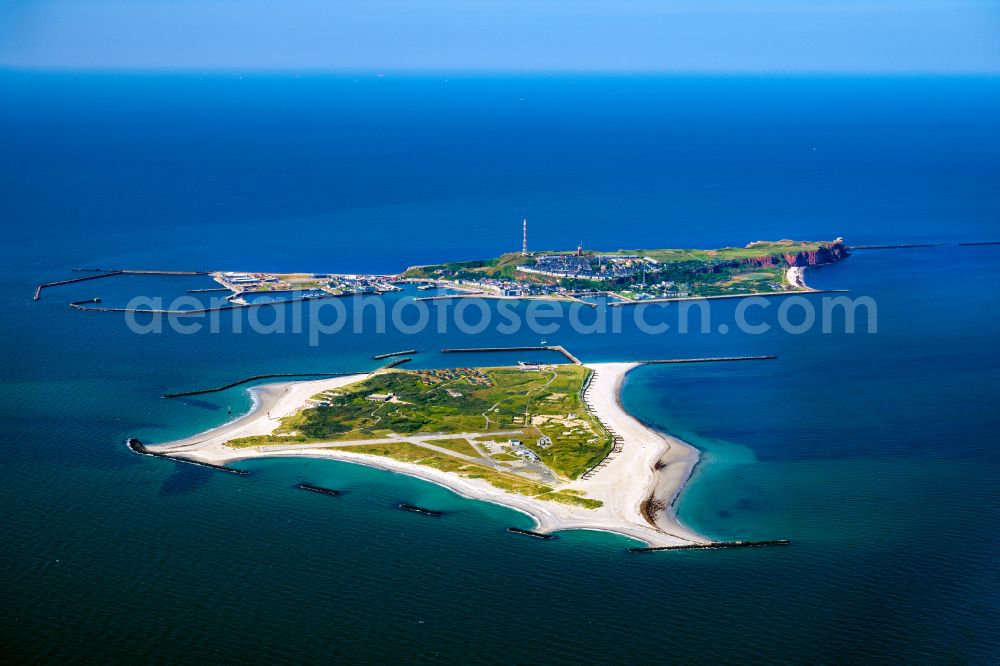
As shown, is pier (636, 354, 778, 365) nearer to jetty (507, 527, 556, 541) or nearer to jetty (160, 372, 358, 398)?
jetty (160, 372, 358, 398)

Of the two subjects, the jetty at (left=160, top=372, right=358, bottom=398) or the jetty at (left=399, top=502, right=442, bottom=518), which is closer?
the jetty at (left=399, top=502, right=442, bottom=518)

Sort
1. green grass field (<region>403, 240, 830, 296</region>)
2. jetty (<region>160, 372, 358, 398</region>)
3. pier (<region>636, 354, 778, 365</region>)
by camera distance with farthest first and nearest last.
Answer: green grass field (<region>403, 240, 830, 296</region>)
pier (<region>636, 354, 778, 365</region>)
jetty (<region>160, 372, 358, 398</region>)

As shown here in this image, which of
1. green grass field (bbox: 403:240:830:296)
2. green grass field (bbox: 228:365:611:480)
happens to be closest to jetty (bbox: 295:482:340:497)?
green grass field (bbox: 228:365:611:480)

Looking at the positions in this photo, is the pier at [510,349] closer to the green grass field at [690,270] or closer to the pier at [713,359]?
the pier at [713,359]

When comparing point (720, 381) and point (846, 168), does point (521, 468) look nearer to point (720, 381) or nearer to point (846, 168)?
point (720, 381)

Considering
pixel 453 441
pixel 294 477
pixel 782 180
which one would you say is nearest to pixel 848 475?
pixel 453 441

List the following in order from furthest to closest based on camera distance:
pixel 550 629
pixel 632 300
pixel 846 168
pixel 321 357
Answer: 1. pixel 846 168
2. pixel 632 300
3. pixel 321 357
4. pixel 550 629

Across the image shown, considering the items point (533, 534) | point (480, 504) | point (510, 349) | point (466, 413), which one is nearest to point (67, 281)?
point (510, 349)

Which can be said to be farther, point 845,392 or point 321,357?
point 321,357

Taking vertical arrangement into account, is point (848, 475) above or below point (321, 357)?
below

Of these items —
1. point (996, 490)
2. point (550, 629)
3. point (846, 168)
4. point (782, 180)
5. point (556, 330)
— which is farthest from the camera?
point (846, 168)
